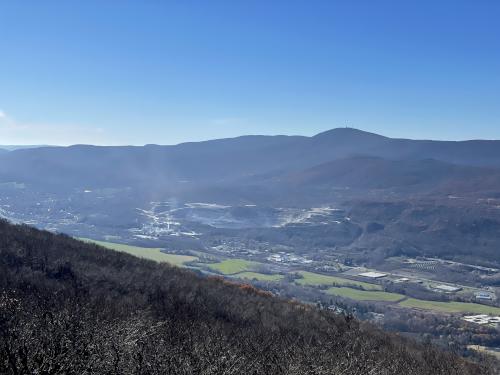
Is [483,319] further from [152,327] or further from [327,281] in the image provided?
[152,327]

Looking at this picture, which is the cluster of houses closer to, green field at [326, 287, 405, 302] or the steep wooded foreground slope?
green field at [326, 287, 405, 302]

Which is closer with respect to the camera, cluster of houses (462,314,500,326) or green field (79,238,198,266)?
cluster of houses (462,314,500,326)

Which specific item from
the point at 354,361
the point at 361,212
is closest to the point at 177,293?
the point at 354,361

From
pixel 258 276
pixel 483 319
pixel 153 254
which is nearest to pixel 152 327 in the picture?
pixel 483 319

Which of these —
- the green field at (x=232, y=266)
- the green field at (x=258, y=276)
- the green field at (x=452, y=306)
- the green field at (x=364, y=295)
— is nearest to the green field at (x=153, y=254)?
the green field at (x=232, y=266)

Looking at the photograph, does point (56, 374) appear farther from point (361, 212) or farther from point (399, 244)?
point (361, 212)

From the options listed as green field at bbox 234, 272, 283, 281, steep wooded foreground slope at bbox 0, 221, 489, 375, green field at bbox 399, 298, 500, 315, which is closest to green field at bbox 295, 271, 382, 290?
green field at bbox 234, 272, 283, 281
